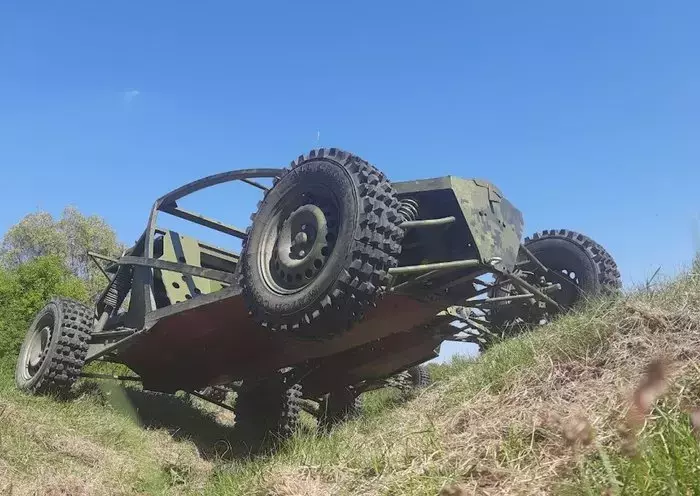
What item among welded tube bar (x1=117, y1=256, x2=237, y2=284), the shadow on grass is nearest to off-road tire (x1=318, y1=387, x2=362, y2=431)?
the shadow on grass

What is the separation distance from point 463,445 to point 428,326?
2915mm

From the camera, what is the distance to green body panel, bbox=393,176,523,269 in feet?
14.3

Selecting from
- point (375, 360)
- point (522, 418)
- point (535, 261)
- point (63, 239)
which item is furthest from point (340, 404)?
point (63, 239)

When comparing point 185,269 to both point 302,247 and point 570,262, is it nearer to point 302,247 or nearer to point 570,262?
point 302,247

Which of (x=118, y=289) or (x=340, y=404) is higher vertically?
(x=118, y=289)

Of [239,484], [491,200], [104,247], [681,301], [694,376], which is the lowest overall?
[239,484]

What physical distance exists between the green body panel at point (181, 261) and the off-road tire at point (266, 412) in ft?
3.80

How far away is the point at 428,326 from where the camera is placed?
5.90 metres

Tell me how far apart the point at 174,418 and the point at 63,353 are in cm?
160

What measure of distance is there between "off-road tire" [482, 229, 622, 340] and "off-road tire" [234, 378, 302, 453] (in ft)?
6.83

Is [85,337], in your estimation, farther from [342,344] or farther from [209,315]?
[342,344]

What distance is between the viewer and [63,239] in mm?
28578

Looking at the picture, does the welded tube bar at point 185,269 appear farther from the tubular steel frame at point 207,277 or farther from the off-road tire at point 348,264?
the off-road tire at point 348,264

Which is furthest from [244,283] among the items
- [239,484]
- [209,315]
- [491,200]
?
[491,200]
